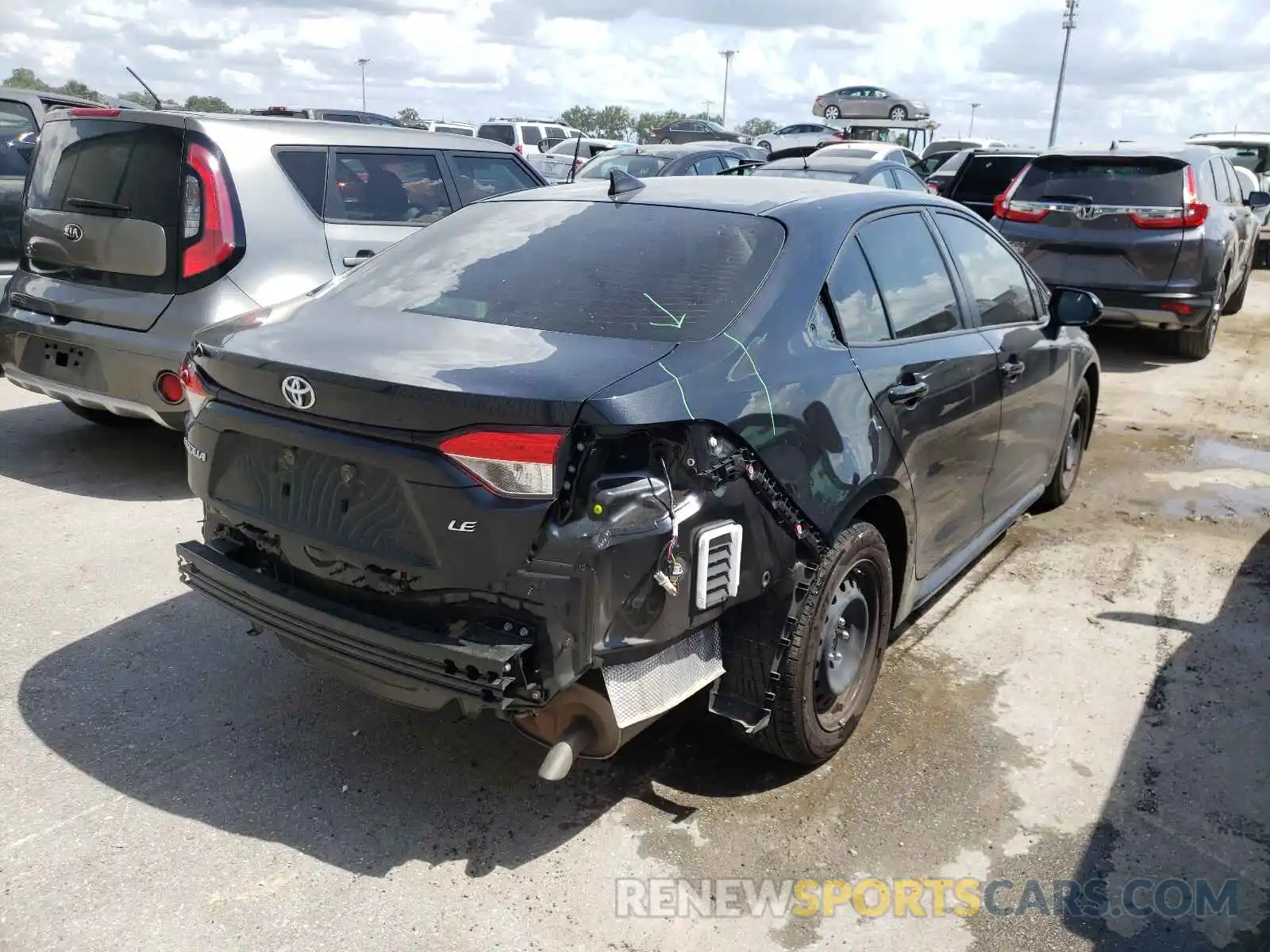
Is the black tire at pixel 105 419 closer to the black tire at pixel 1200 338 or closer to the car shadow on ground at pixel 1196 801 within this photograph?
the car shadow on ground at pixel 1196 801

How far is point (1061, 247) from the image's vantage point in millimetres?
8977

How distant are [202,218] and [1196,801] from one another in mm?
4789

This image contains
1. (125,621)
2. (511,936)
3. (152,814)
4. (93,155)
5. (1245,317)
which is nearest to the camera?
(511,936)

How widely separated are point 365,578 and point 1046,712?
2368 millimetres

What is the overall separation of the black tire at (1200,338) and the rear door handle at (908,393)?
23.4 ft

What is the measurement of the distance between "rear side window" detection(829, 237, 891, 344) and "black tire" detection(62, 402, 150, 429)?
473 centimetres

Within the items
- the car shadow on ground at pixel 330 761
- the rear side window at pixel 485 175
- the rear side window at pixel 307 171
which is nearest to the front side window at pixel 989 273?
the car shadow on ground at pixel 330 761

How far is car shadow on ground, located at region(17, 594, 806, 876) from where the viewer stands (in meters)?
2.96

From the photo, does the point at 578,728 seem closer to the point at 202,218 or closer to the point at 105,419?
the point at 202,218

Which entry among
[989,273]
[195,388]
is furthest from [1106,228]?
[195,388]

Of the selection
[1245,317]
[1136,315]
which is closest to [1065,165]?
[1136,315]

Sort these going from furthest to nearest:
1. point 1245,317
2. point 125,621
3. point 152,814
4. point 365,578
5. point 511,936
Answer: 1. point 1245,317
2. point 125,621
3. point 152,814
4. point 365,578
5. point 511,936

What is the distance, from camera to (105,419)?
6.56 meters

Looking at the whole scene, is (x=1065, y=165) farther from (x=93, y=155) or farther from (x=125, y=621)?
(x=125, y=621)
